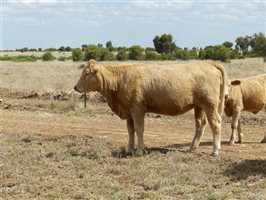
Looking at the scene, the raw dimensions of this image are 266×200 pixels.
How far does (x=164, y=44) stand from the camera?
77125mm

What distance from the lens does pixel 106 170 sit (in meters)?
9.51

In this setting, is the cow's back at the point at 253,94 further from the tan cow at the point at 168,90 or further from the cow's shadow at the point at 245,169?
the cow's shadow at the point at 245,169

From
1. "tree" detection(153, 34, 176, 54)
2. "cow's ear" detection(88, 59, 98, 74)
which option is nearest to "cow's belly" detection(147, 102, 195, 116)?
"cow's ear" detection(88, 59, 98, 74)

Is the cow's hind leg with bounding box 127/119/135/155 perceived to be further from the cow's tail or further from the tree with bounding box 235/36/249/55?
the tree with bounding box 235/36/249/55

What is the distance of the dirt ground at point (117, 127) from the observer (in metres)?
12.3

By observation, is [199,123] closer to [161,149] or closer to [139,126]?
[161,149]

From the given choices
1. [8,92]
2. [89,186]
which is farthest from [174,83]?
[8,92]

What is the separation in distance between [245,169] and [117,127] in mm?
7034

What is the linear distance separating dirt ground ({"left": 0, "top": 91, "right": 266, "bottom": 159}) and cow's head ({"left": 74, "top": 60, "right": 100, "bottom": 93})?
172cm

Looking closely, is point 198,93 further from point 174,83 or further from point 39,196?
point 39,196

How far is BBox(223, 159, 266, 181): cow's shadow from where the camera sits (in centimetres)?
884

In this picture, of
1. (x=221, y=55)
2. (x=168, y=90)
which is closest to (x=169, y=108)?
(x=168, y=90)

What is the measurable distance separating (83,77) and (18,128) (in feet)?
15.6

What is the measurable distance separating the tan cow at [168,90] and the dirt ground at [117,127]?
42.3 inches
